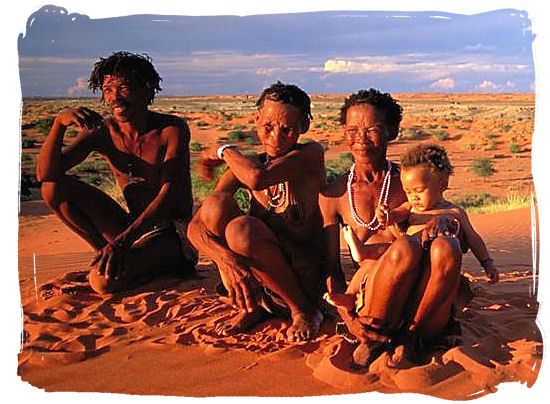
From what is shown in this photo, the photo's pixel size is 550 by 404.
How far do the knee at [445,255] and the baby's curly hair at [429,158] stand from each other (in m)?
0.37

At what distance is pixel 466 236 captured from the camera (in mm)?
3541

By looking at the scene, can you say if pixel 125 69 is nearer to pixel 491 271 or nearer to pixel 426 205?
pixel 426 205

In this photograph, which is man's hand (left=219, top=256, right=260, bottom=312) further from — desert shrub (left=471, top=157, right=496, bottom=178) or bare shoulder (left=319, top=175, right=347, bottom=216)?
desert shrub (left=471, top=157, right=496, bottom=178)

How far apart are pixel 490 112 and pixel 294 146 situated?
1778 cm

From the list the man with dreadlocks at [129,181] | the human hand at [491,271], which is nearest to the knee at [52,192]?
the man with dreadlocks at [129,181]

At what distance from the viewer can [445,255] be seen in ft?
10.8

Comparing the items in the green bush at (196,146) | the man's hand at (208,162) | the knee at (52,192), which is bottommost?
the green bush at (196,146)

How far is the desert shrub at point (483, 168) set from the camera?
1419 cm

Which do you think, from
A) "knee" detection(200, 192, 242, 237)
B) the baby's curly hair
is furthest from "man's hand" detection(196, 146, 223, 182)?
the baby's curly hair

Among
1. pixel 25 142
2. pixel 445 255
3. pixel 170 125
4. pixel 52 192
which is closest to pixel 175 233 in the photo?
pixel 170 125

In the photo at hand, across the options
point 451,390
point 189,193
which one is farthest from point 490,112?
point 451,390

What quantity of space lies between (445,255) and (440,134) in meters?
15.4

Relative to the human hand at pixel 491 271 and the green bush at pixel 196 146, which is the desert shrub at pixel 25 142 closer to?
the human hand at pixel 491 271

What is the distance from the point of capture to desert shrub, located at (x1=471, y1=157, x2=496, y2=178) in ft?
46.6
